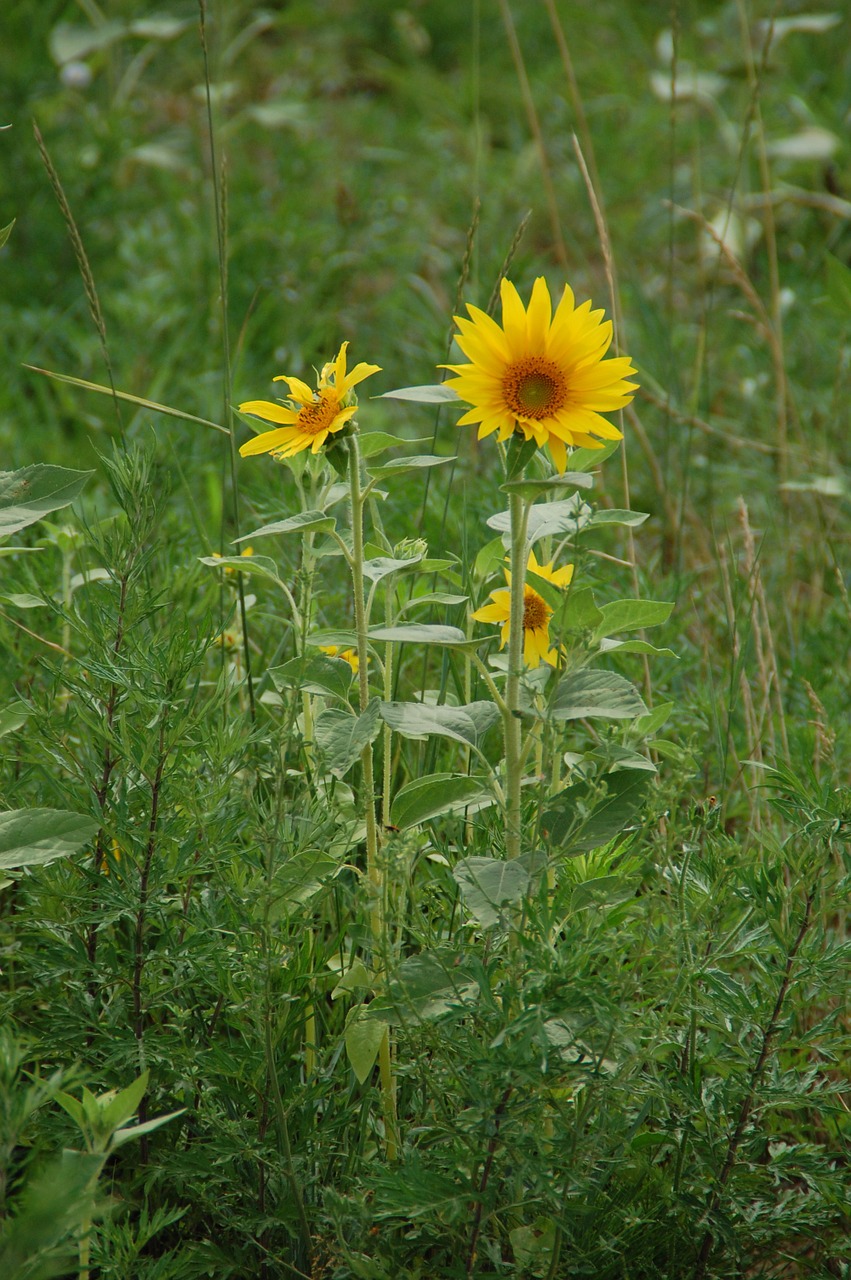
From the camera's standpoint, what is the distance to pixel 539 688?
37.4 inches

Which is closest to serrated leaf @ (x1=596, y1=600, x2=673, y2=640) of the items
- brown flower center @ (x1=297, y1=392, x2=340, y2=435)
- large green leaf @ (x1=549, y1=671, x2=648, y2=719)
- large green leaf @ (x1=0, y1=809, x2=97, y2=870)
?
large green leaf @ (x1=549, y1=671, x2=648, y2=719)

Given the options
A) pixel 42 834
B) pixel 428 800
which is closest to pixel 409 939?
Answer: pixel 428 800

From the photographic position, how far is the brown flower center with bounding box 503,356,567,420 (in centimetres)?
88

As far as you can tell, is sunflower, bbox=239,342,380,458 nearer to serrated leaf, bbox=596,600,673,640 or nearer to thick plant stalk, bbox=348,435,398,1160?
thick plant stalk, bbox=348,435,398,1160

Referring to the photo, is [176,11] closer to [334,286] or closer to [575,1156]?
[334,286]

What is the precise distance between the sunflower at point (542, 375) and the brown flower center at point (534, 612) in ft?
0.66

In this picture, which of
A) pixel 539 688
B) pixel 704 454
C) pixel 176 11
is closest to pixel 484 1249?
pixel 539 688

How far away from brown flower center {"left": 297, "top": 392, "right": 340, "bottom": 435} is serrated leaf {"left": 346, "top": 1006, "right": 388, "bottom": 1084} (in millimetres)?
462

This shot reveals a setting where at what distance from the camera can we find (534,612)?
42.7 inches

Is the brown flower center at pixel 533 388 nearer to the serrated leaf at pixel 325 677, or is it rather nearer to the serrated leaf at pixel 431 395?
the serrated leaf at pixel 431 395

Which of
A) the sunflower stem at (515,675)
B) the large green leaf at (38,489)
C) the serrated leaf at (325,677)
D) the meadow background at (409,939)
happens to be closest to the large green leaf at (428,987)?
the meadow background at (409,939)

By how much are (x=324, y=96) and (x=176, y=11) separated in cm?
85

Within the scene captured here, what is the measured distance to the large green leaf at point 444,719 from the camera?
0.91 m

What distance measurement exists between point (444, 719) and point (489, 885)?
6.2 inches
